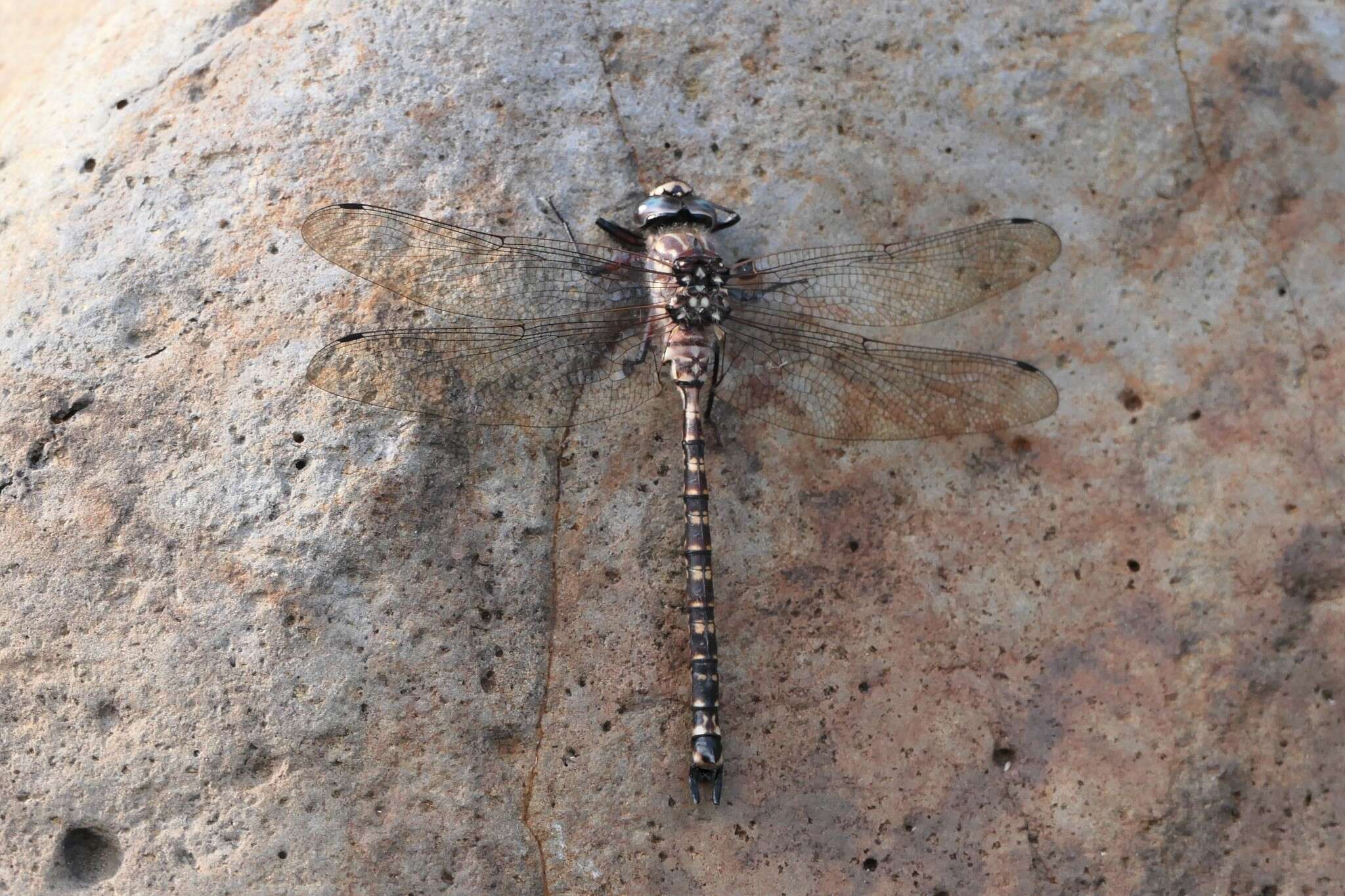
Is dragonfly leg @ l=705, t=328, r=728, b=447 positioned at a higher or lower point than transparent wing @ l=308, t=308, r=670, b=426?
lower

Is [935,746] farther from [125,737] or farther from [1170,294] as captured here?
[125,737]

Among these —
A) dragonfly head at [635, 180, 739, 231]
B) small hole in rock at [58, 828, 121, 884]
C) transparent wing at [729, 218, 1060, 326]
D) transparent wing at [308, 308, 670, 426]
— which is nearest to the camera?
small hole in rock at [58, 828, 121, 884]

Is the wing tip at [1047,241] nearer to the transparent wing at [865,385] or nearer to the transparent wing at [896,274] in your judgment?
the transparent wing at [896,274]

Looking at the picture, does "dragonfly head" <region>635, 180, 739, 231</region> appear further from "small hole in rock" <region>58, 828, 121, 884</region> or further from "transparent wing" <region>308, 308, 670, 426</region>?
"small hole in rock" <region>58, 828, 121, 884</region>

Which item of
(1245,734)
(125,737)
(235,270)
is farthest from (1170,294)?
(125,737)

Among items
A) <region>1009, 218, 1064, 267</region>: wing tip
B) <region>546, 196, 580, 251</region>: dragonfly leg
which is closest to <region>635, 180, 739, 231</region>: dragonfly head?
<region>546, 196, 580, 251</region>: dragonfly leg

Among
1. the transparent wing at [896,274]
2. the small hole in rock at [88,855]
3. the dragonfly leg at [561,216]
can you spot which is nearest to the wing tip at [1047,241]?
the transparent wing at [896,274]

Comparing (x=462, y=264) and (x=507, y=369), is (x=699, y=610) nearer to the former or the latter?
(x=507, y=369)

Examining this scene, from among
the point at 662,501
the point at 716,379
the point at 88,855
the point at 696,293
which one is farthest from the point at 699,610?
the point at 88,855
